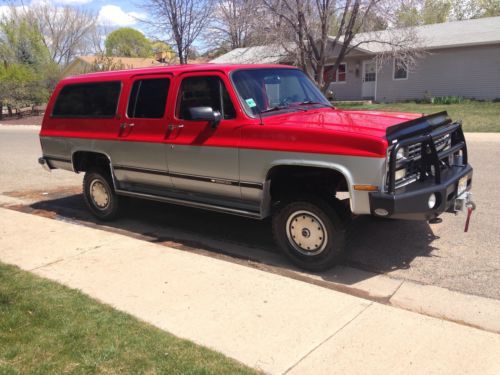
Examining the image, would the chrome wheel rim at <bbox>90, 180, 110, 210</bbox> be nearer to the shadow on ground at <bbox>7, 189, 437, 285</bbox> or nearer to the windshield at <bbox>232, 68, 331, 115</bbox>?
the shadow on ground at <bbox>7, 189, 437, 285</bbox>

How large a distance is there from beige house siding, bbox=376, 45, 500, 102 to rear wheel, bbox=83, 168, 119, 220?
69.0ft

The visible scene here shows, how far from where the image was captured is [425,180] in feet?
14.8

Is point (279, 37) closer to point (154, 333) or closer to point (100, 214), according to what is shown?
point (100, 214)

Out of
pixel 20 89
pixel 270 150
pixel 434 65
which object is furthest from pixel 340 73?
pixel 270 150

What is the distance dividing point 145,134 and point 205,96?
0.97 meters

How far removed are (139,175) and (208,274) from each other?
190 centimetres

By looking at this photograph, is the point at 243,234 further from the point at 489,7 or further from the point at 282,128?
the point at 489,7

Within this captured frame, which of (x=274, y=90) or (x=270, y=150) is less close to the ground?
(x=274, y=90)

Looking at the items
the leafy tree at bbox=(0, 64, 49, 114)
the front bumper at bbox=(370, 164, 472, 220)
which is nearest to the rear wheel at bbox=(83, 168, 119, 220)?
the front bumper at bbox=(370, 164, 472, 220)

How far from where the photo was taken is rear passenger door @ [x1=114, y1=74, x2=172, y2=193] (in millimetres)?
5629

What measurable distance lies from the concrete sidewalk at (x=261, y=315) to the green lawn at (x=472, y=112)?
1344 centimetres

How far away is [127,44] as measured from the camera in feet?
273

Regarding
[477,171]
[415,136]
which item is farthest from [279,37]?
[415,136]

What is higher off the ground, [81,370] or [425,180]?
[425,180]
